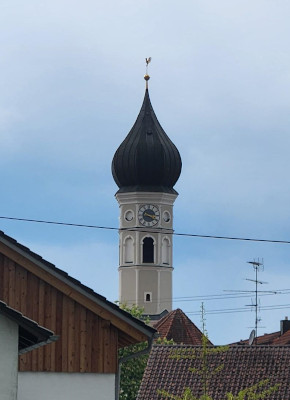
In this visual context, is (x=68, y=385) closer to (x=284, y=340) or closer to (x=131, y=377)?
(x=131, y=377)

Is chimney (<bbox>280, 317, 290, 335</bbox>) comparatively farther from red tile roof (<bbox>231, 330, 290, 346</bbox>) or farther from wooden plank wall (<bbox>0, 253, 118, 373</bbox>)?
wooden plank wall (<bbox>0, 253, 118, 373</bbox>)

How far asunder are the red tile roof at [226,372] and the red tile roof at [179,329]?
111ft

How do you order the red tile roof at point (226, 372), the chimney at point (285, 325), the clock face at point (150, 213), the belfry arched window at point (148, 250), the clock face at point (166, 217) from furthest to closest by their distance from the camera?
1. the clock face at point (166, 217)
2. the clock face at point (150, 213)
3. the belfry arched window at point (148, 250)
4. the chimney at point (285, 325)
5. the red tile roof at point (226, 372)

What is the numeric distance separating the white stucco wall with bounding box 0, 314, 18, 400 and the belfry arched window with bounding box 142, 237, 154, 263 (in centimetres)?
10279

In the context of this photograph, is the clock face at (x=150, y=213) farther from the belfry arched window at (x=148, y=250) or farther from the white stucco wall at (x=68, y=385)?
the white stucco wall at (x=68, y=385)

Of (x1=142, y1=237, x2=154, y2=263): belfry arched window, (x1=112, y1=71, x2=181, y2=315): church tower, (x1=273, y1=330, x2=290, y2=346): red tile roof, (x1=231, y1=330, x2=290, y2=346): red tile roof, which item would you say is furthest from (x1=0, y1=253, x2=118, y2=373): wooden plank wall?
(x1=142, y1=237, x2=154, y2=263): belfry arched window

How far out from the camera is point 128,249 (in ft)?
398

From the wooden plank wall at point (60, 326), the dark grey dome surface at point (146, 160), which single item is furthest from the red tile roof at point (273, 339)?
the wooden plank wall at point (60, 326)

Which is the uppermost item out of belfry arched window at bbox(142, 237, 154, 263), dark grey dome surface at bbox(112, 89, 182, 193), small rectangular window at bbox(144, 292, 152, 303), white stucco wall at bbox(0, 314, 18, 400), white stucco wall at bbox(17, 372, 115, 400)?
dark grey dome surface at bbox(112, 89, 182, 193)

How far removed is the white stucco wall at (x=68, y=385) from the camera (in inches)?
951

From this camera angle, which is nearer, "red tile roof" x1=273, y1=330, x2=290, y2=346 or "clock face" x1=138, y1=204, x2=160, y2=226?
"red tile roof" x1=273, y1=330, x2=290, y2=346

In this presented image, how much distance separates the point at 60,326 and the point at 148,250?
96.5m

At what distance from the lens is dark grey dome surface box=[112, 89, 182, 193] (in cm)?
12006

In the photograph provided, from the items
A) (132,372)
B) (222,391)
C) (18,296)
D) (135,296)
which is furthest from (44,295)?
(135,296)
